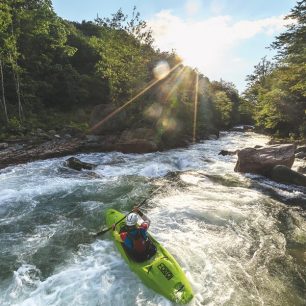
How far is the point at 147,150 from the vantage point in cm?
2262

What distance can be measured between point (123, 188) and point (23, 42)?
2381 cm

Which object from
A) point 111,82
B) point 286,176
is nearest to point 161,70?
point 111,82

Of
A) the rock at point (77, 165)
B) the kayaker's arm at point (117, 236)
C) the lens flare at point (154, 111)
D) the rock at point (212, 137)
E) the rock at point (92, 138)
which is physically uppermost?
the lens flare at point (154, 111)

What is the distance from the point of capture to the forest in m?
24.0

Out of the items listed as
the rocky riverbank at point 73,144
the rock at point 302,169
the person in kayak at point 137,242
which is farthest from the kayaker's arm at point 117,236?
the rock at point 302,169

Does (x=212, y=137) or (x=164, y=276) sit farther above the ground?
(x=164, y=276)

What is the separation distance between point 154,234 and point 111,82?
21521mm

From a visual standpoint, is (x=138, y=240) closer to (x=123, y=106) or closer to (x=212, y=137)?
(x=123, y=106)

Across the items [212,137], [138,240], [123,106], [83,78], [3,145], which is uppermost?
[83,78]

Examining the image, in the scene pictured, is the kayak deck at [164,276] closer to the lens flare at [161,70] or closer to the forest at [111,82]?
the forest at [111,82]

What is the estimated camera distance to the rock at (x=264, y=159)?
1598 cm

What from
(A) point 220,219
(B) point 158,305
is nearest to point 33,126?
(A) point 220,219

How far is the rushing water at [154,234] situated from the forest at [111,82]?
9830 mm

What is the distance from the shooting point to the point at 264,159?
16.3 m
